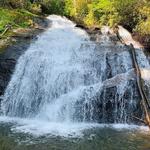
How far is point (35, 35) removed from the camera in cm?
2388

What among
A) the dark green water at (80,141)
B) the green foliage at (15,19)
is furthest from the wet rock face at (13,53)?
the dark green water at (80,141)

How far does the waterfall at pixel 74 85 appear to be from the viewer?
56.5 feet

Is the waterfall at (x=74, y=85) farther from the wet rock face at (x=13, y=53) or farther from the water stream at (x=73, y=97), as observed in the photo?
the wet rock face at (x=13, y=53)

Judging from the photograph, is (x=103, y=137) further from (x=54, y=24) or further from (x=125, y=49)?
(x=54, y=24)

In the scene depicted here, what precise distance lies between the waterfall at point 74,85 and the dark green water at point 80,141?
7.40 ft

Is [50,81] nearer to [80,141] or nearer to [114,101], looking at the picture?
[114,101]

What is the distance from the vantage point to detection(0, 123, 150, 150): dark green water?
1333cm

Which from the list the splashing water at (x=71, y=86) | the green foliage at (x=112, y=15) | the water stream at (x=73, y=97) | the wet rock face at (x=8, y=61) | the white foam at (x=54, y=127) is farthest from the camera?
the green foliage at (x=112, y=15)

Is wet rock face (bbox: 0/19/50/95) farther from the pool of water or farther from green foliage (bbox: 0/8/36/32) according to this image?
the pool of water

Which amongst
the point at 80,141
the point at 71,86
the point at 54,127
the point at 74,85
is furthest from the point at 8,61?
the point at 80,141

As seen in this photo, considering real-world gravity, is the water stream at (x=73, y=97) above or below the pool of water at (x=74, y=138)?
above

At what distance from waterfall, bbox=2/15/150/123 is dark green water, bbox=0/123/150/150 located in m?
2.26

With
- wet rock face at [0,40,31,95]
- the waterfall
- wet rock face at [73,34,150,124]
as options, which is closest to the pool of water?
wet rock face at [73,34,150,124]

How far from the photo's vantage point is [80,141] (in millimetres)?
13898
